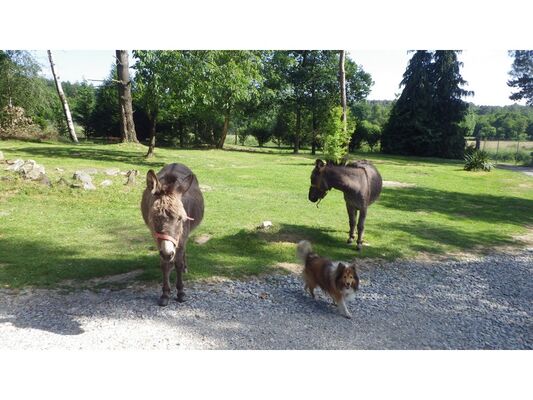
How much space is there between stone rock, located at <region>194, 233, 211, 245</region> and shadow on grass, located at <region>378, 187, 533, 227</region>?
20.9 ft

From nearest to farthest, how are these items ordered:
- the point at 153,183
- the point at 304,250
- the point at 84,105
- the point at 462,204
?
1. the point at 153,183
2. the point at 304,250
3. the point at 84,105
4. the point at 462,204

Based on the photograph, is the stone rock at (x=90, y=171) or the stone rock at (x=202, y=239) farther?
the stone rock at (x=90, y=171)

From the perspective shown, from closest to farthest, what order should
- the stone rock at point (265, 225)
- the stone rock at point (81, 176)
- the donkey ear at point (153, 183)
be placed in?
the donkey ear at point (153, 183)
the stone rock at point (265, 225)
the stone rock at point (81, 176)

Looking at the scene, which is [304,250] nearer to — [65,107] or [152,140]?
[152,140]

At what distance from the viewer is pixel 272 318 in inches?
201

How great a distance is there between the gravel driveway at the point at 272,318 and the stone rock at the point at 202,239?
76.5 inches

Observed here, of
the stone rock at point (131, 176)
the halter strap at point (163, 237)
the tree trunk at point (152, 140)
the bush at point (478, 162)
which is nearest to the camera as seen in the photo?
the halter strap at point (163, 237)

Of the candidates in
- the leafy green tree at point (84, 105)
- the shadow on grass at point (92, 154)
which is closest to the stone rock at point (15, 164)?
the shadow on grass at point (92, 154)

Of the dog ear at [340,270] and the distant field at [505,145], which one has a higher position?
the distant field at [505,145]

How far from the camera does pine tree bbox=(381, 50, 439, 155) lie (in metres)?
16.3

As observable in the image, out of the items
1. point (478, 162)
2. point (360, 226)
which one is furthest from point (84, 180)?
point (478, 162)

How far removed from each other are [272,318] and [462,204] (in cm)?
1055

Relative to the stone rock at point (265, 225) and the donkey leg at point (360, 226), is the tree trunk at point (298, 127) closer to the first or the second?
the stone rock at point (265, 225)

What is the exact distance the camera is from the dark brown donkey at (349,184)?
752cm
